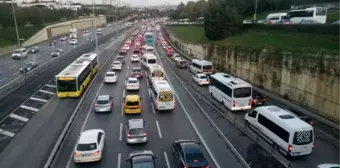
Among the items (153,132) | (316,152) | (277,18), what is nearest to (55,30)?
(277,18)

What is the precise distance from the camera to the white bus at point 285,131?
17562mm

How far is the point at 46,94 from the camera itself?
111 feet

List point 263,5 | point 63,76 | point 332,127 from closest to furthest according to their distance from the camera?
1. point 332,127
2. point 63,76
3. point 263,5

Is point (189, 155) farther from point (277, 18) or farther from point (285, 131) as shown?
point (277, 18)

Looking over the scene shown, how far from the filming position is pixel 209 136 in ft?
71.6

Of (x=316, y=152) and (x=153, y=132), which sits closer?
(x=316, y=152)

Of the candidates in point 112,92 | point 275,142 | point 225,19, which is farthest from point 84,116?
point 225,19

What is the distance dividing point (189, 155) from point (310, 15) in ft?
135

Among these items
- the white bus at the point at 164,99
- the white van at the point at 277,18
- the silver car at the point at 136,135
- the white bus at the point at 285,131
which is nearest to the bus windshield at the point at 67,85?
the white bus at the point at 164,99

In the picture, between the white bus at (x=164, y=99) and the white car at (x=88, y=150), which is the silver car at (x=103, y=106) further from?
the white car at (x=88, y=150)

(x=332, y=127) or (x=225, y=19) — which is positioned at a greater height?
(x=225, y=19)

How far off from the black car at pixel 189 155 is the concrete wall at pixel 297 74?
42.5 ft

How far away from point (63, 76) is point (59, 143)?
43.4 feet

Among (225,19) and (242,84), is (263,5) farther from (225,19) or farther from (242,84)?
(242,84)
